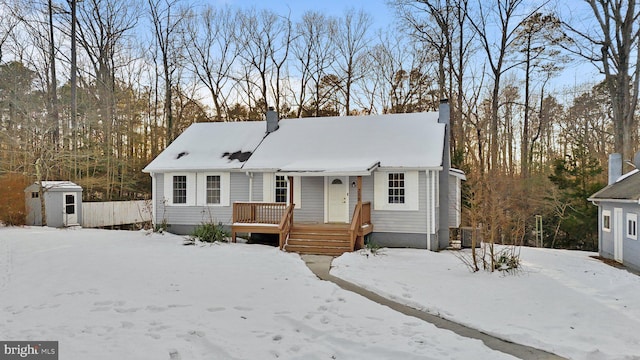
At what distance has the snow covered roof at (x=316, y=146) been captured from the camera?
1359cm

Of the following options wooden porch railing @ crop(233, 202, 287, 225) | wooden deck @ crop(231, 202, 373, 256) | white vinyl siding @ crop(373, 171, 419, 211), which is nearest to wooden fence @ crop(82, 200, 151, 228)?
wooden porch railing @ crop(233, 202, 287, 225)

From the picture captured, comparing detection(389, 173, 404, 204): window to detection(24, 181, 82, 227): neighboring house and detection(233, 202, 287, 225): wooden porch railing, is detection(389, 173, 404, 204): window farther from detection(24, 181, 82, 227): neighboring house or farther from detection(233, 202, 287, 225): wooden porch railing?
detection(24, 181, 82, 227): neighboring house

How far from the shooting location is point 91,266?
9.27 meters

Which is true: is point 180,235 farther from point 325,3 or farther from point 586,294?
point 325,3

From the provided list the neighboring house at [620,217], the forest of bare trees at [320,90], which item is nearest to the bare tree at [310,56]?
the forest of bare trees at [320,90]

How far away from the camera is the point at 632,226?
38.1 ft

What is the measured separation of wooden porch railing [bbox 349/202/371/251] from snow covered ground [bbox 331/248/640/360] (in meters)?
0.75

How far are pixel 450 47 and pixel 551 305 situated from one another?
2022 centimetres

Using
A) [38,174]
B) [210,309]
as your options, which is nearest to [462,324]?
[210,309]

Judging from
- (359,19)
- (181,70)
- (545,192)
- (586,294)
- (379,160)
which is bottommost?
(586,294)

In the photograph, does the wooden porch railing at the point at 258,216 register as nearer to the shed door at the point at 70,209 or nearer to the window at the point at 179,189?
the window at the point at 179,189

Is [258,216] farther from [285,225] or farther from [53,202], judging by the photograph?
[53,202]

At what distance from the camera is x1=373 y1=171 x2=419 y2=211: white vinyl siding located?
13430 mm

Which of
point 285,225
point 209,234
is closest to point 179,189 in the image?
point 209,234
